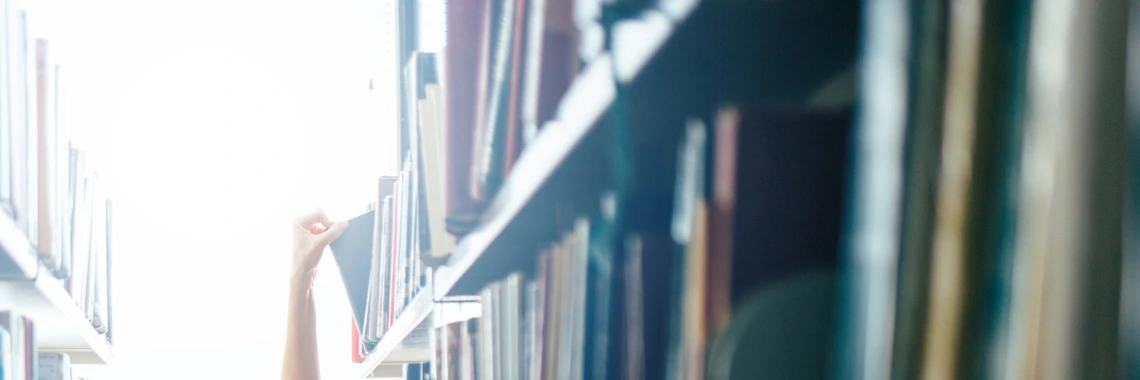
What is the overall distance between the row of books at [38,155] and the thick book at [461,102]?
527 mm

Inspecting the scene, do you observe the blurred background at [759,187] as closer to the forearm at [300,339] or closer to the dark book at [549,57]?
the dark book at [549,57]

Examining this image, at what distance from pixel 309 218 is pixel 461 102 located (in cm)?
132

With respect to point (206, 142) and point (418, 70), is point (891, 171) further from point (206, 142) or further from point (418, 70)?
point (206, 142)

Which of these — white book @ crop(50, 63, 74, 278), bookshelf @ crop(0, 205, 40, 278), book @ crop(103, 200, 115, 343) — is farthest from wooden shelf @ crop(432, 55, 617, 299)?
book @ crop(103, 200, 115, 343)

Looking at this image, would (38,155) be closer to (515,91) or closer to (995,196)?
(515,91)

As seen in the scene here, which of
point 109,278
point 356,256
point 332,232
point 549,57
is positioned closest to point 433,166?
point 549,57

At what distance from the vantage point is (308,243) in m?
2.00

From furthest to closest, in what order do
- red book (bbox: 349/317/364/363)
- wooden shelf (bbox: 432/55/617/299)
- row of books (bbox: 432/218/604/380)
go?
1. red book (bbox: 349/317/364/363)
2. row of books (bbox: 432/218/604/380)
3. wooden shelf (bbox: 432/55/617/299)

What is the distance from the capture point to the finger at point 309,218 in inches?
79.1

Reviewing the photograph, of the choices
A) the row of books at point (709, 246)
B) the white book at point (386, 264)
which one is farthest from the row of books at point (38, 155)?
the row of books at point (709, 246)

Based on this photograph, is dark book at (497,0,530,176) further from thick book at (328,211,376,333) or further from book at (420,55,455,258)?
thick book at (328,211,376,333)

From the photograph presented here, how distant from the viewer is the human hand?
6.47ft

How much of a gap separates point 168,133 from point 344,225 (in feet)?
3.10

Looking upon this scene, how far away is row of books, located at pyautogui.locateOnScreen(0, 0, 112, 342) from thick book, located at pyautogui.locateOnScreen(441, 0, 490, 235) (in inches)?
20.7
